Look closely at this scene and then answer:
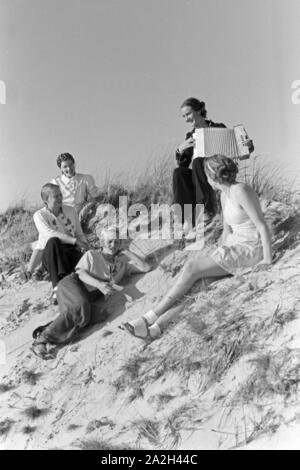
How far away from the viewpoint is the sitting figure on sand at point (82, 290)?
6.28m

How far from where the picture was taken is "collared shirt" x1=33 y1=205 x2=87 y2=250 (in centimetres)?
658

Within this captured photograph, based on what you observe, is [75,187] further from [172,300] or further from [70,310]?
[172,300]

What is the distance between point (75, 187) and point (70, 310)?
4.22 ft

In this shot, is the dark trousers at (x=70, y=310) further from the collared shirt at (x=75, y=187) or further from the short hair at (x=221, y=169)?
the short hair at (x=221, y=169)

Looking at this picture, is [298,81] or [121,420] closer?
[121,420]

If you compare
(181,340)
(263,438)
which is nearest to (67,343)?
(181,340)

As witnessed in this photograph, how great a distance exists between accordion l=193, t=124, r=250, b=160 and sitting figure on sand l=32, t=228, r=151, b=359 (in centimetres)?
108

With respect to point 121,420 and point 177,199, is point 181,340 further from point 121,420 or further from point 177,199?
point 177,199

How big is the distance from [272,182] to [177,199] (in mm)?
1171

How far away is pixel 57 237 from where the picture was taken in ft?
21.5

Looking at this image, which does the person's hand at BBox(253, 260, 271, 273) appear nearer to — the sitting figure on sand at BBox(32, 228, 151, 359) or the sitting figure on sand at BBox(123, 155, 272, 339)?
the sitting figure on sand at BBox(123, 155, 272, 339)
